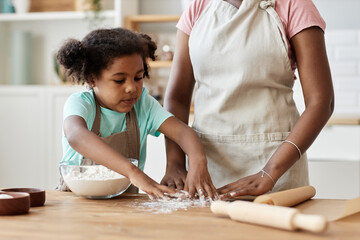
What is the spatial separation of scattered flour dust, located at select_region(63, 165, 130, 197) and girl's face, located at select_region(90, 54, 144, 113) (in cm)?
26

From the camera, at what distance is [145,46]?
1.61 meters

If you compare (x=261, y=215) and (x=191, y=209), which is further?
(x=191, y=209)

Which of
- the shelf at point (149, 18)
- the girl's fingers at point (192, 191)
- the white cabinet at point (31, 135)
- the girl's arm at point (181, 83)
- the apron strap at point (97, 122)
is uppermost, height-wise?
the shelf at point (149, 18)

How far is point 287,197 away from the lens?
3.70 ft

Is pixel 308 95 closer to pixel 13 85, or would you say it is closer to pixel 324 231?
pixel 324 231

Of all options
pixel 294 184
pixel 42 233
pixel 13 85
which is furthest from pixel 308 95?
pixel 13 85

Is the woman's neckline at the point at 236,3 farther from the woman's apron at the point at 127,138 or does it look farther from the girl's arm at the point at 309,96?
the woman's apron at the point at 127,138

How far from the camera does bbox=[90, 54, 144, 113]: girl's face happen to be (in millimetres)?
1474

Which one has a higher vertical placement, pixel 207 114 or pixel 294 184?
pixel 207 114

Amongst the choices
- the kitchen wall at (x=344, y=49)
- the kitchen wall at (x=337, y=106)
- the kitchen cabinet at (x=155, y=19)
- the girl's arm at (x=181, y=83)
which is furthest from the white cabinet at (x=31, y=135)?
the girl's arm at (x=181, y=83)

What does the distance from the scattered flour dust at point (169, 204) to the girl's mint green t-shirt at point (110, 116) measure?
0.92ft

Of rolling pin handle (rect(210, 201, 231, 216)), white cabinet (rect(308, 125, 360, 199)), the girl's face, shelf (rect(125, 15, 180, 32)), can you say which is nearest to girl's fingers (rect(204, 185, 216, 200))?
rolling pin handle (rect(210, 201, 231, 216))

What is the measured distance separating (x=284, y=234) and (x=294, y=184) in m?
0.62

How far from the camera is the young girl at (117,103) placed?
1.44 m
